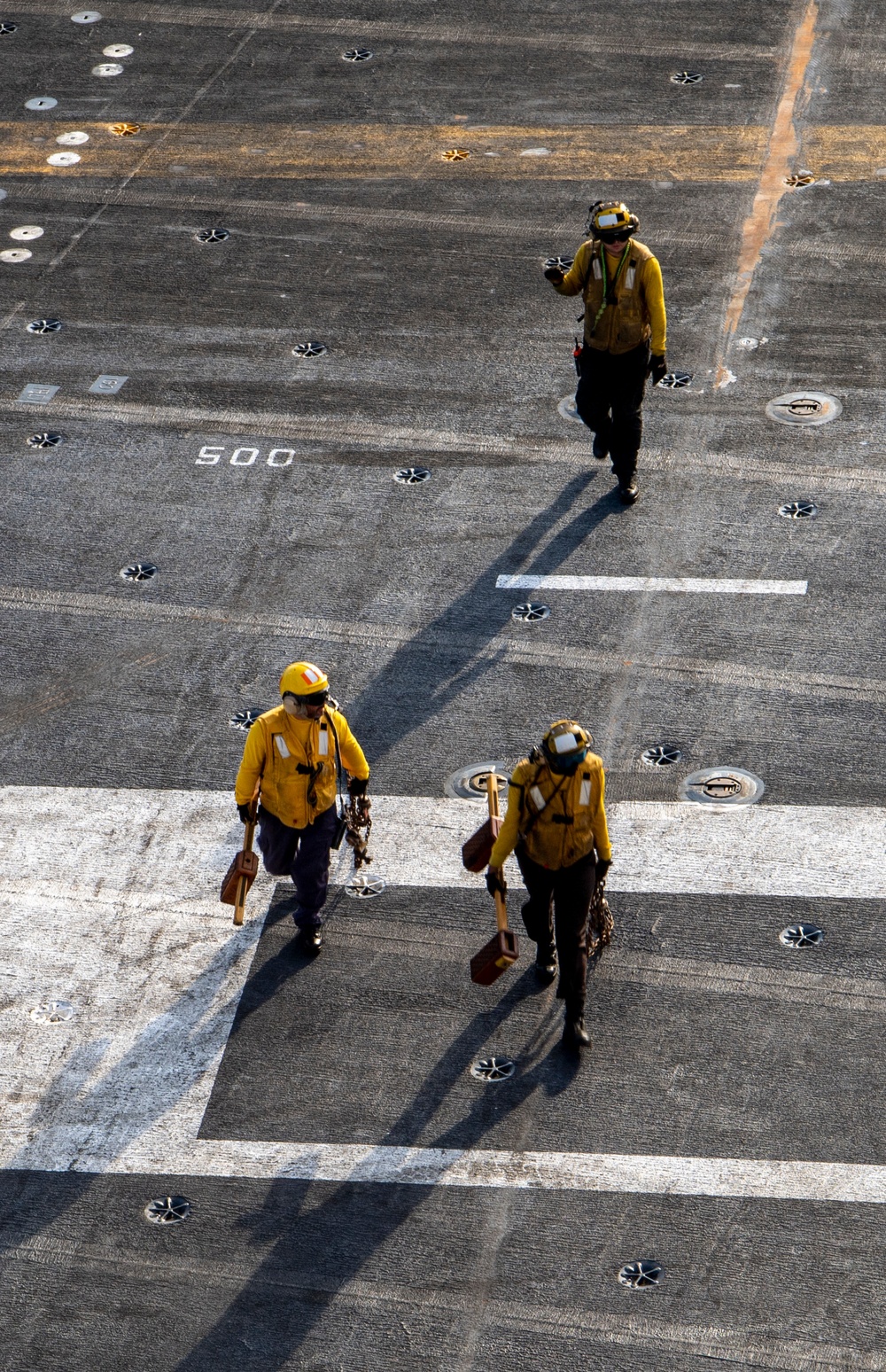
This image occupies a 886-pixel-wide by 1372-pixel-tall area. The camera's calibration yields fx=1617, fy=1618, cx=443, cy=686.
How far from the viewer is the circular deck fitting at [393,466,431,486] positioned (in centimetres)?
1224

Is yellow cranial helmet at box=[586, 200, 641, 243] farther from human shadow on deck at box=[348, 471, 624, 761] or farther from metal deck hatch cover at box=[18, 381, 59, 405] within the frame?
metal deck hatch cover at box=[18, 381, 59, 405]

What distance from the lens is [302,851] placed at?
28.7ft

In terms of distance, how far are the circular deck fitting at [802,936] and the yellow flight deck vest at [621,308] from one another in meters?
4.43

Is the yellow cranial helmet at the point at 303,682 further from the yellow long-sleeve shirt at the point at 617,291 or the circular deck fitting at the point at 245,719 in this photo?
the yellow long-sleeve shirt at the point at 617,291

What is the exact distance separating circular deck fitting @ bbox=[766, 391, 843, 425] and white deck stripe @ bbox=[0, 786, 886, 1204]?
4.09m

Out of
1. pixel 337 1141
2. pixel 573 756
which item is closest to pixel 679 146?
pixel 573 756

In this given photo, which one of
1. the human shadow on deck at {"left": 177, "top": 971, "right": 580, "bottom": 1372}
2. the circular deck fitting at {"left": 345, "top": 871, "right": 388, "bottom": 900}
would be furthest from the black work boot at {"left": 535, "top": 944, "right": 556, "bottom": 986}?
the circular deck fitting at {"left": 345, "top": 871, "right": 388, "bottom": 900}


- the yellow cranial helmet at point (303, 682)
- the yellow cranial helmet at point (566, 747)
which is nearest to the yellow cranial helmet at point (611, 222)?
the yellow cranial helmet at point (303, 682)

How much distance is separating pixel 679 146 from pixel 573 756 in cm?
991

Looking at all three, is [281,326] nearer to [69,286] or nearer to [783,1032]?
[69,286]

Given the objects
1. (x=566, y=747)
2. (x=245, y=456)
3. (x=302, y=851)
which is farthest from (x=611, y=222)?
(x=302, y=851)

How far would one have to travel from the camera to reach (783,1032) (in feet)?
27.8

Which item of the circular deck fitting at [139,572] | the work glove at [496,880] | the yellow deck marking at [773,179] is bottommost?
the circular deck fitting at [139,572]

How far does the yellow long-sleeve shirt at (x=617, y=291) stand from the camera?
11.0 meters
